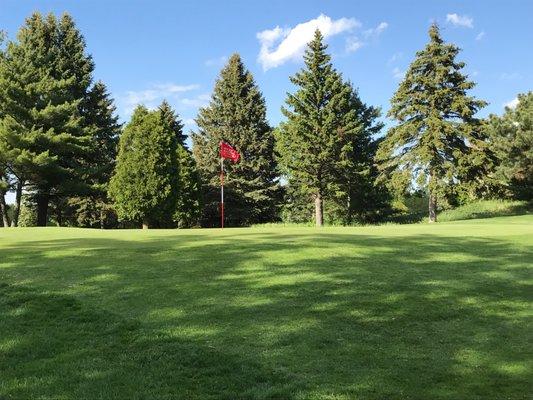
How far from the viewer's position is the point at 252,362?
5176 mm

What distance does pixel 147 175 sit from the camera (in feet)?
123

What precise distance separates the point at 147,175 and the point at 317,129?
45.2 feet

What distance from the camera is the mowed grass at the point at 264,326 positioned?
4727mm

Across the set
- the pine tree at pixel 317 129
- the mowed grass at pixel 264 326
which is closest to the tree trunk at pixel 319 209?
the pine tree at pixel 317 129

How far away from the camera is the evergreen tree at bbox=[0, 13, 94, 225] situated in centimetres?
3541

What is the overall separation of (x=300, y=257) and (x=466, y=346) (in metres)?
5.24

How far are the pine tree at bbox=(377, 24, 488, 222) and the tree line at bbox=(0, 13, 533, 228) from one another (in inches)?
4.1

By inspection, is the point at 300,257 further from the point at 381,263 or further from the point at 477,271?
the point at 477,271

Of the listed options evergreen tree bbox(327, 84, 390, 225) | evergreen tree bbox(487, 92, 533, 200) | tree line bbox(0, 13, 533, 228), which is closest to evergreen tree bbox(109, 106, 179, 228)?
tree line bbox(0, 13, 533, 228)

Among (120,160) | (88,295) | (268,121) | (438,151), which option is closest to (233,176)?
(268,121)

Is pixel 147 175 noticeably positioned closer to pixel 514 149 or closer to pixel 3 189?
Result: pixel 3 189

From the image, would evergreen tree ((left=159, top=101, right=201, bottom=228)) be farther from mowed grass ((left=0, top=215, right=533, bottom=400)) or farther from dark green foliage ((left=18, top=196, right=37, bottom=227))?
mowed grass ((left=0, top=215, right=533, bottom=400))

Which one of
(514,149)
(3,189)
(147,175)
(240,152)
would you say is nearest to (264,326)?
(147,175)

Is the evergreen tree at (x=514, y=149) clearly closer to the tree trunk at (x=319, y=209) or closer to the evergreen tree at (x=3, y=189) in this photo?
the tree trunk at (x=319, y=209)
